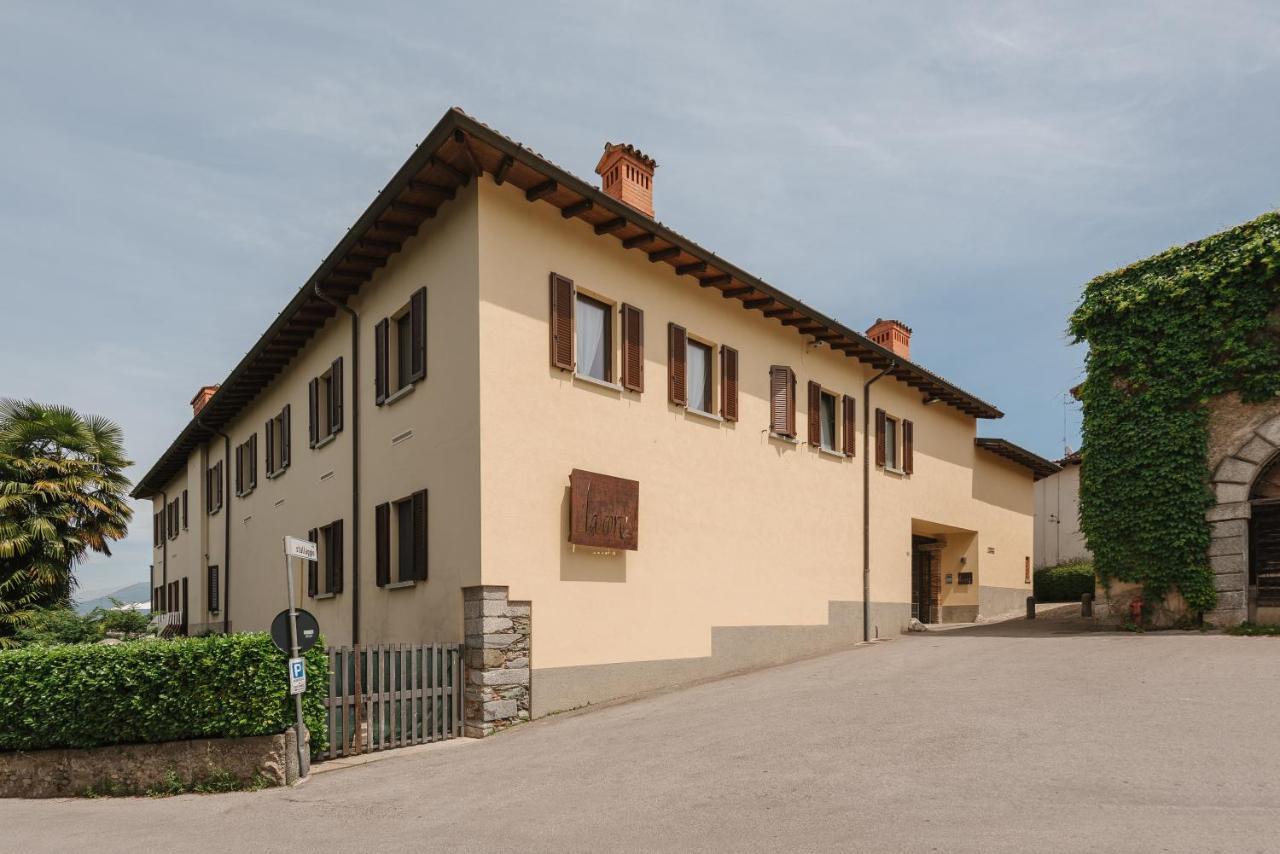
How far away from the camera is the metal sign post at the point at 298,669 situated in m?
9.83

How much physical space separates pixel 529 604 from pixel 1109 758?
707 cm

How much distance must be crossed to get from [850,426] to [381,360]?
9880 millimetres

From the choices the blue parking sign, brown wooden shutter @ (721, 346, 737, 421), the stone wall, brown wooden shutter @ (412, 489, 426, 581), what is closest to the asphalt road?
the stone wall

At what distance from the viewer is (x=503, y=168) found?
40.5ft

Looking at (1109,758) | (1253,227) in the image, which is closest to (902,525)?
(1253,227)

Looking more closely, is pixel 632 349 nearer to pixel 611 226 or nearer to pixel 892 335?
pixel 611 226

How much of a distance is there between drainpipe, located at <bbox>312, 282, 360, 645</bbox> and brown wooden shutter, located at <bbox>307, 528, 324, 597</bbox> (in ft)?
7.39

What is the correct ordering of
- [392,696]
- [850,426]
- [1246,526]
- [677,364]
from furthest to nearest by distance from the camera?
[850,426]
[1246,526]
[677,364]
[392,696]

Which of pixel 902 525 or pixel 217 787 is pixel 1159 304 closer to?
pixel 902 525

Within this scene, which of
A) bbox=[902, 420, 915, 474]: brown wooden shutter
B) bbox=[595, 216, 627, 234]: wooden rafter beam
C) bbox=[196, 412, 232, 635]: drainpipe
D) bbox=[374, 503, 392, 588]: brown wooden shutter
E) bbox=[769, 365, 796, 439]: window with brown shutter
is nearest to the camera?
bbox=[595, 216, 627, 234]: wooden rafter beam

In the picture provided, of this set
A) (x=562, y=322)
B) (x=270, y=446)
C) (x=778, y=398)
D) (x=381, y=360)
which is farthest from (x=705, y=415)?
(x=270, y=446)

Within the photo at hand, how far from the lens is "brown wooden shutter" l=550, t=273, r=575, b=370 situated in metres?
13.3

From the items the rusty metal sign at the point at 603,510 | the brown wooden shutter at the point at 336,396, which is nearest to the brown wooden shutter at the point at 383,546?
the brown wooden shutter at the point at 336,396

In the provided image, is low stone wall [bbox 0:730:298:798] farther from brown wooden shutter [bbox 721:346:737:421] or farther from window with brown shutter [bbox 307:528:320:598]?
brown wooden shutter [bbox 721:346:737:421]
